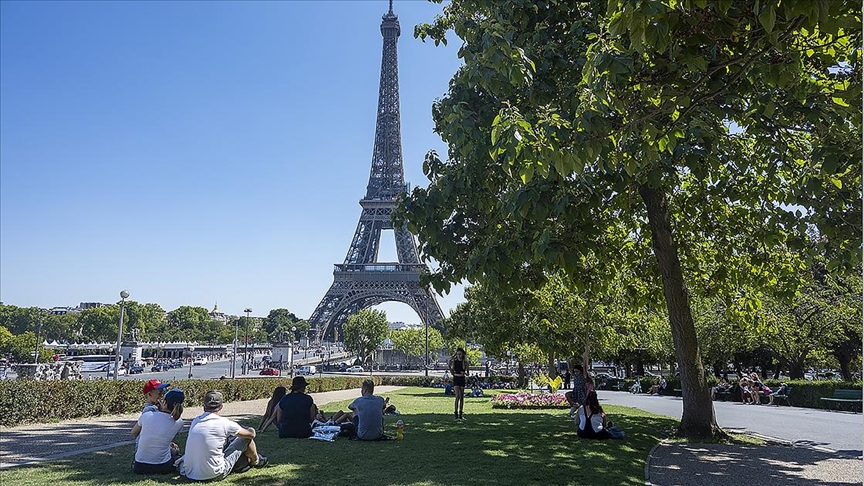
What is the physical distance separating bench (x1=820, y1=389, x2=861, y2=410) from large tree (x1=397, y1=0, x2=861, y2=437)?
10.2 m

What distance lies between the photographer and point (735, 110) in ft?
24.8

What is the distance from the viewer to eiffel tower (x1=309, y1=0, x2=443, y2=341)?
3009 inches

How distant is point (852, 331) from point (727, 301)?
2163 cm

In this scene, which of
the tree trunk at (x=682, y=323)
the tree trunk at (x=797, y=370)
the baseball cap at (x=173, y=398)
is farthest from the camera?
the tree trunk at (x=797, y=370)

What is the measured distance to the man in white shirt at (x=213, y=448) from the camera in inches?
282

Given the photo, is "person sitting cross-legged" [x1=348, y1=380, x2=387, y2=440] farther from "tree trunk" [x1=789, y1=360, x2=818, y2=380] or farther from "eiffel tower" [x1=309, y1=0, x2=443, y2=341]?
"eiffel tower" [x1=309, y1=0, x2=443, y2=341]

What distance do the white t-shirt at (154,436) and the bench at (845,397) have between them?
21893 mm

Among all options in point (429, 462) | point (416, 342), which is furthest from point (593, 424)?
point (416, 342)

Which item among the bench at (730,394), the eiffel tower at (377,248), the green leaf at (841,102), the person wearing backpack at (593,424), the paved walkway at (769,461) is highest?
the eiffel tower at (377,248)

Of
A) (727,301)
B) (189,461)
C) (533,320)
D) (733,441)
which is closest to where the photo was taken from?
(189,461)

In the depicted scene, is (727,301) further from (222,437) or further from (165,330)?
(165,330)

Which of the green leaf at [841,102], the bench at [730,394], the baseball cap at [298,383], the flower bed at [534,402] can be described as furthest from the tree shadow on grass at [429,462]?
the bench at [730,394]

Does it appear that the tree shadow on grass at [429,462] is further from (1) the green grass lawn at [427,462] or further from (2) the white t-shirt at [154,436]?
(2) the white t-shirt at [154,436]

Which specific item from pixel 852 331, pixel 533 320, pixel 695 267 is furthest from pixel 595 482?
pixel 852 331
